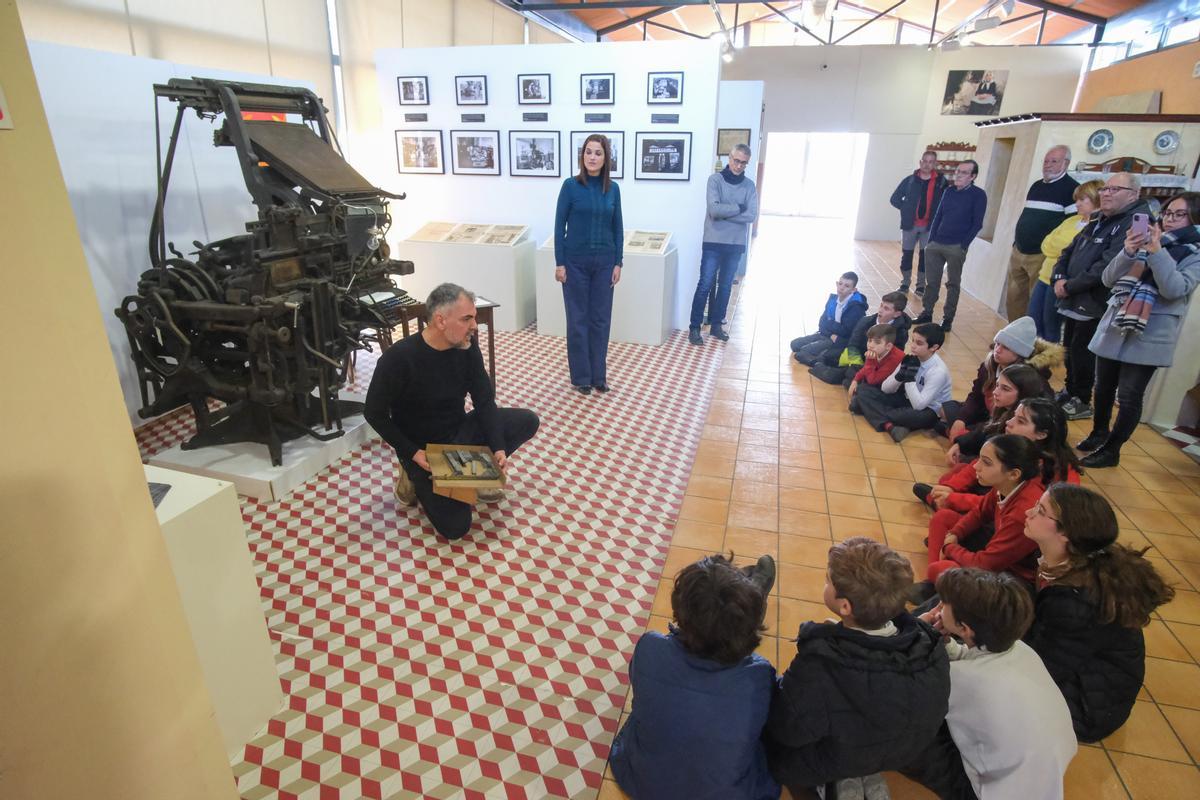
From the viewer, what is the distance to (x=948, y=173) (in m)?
12.8

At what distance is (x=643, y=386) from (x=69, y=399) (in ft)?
15.6

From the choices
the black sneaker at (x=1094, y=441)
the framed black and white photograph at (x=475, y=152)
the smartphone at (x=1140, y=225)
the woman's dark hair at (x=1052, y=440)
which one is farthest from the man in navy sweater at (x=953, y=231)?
the framed black and white photograph at (x=475, y=152)

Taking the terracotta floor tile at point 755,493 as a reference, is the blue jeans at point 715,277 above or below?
above

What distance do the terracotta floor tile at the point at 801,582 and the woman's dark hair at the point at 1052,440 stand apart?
1.06 meters

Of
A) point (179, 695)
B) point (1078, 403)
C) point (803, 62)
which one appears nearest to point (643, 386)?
point (1078, 403)

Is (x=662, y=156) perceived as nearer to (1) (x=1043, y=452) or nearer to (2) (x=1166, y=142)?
(1) (x=1043, y=452)

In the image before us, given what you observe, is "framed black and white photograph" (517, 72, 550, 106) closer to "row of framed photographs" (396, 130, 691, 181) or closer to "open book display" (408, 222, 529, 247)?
"row of framed photographs" (396, 130, 691, 181)

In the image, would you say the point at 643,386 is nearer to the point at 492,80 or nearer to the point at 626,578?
the point at 626,578

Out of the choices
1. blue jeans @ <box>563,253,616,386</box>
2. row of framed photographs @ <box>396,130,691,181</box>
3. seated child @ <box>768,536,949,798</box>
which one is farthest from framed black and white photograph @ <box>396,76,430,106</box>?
seated child @ <box>768,536,949,798</box>

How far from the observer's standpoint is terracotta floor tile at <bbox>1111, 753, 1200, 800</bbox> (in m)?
2.22

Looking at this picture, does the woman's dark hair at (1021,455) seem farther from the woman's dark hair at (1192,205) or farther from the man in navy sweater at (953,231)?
the man in navy sweater at (953,231)

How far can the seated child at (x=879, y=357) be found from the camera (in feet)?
16.3

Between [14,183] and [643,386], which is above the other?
[14,183]

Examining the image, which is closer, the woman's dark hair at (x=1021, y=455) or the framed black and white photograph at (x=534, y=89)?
the woman's dark hair at (x=1021, y=455)
